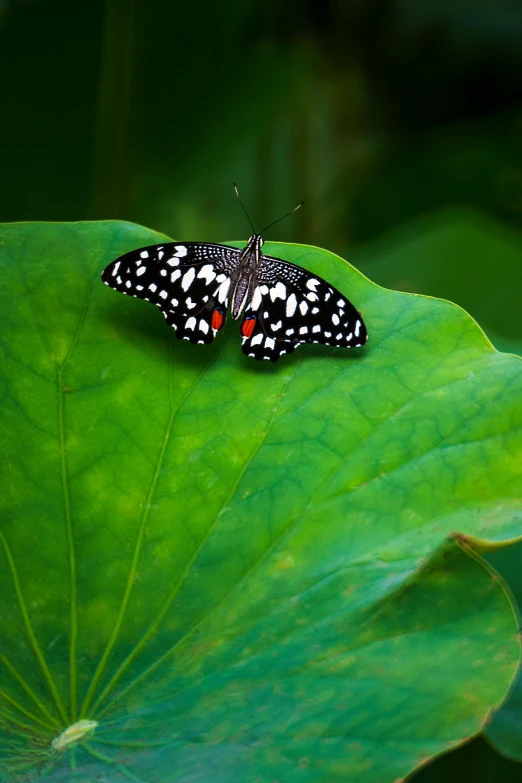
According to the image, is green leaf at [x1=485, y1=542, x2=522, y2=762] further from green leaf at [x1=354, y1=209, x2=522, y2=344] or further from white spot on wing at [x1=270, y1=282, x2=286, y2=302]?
green leaf at [x1=354, y1=209, x2=522, y2=344]

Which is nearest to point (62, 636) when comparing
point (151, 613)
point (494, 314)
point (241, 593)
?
point (151, 613)

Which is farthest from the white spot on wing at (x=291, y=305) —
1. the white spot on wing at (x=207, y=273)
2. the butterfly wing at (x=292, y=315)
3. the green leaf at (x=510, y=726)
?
the green leaf at (x=510, y=726)

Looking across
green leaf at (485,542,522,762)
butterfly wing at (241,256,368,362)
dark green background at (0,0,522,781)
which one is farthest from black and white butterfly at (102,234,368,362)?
dark green background at (0,0,522,781)

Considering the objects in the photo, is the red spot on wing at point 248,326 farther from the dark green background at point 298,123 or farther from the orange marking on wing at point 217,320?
the dark green background at point 298,123

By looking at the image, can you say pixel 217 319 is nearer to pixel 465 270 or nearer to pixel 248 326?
pixel 248 326

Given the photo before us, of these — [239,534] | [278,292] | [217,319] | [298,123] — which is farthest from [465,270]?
[239,534]

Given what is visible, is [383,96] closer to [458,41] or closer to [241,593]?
[458,41]
